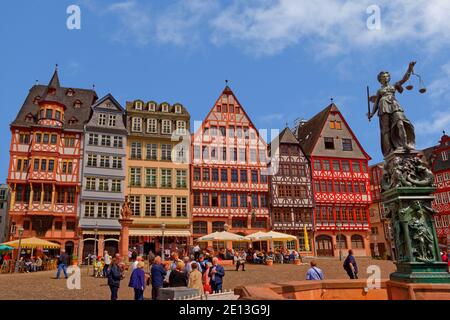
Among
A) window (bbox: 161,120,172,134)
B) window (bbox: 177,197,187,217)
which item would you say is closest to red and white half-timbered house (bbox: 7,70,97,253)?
window (bbox: 161,120,172,134)

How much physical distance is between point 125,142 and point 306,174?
724 inches

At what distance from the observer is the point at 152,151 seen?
37812 millimetres

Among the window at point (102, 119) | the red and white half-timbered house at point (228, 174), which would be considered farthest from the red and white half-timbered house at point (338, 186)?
the window at point (102, 119)

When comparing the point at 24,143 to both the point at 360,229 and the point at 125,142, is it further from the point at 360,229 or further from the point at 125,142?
the point at 360,229

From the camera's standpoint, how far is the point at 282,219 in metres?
37.9

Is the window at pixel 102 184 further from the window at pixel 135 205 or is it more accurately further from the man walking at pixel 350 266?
the man walking at pixel 350 266

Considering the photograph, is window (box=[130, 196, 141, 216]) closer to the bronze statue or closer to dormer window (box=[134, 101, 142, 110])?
dormer window (box=[134, 101, 142, 110])

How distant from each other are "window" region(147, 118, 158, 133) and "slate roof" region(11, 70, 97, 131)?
5.79 m

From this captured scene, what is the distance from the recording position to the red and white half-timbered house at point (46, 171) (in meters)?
32.0

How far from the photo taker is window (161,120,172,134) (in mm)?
38713

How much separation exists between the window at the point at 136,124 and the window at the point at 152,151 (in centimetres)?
187

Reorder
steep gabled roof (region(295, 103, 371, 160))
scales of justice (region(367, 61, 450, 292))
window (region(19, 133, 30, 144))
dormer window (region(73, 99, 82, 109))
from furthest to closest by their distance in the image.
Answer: steep gabled roof (region(295, 103, 371, 160))
dormer window (region(73, 99, 82, 109))
window (region(19, 133, 30, 144))
scales of justice (region(367, 61, 450, 292))

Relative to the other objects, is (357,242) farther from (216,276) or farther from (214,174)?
(216,276)
